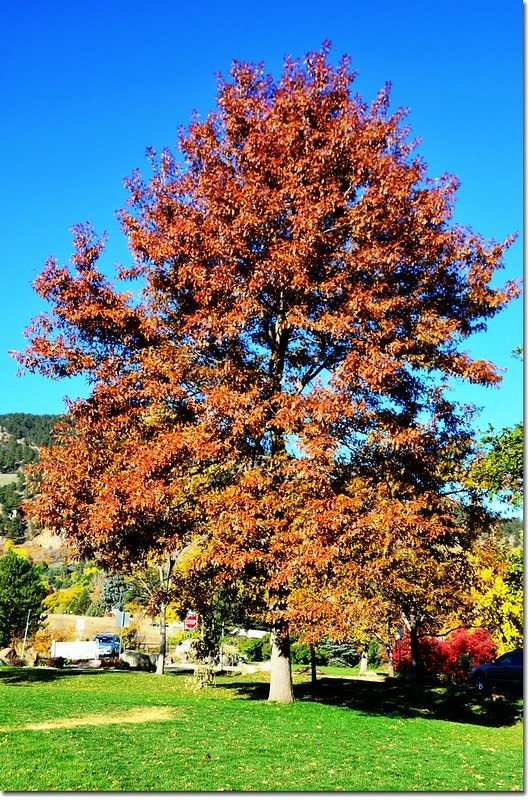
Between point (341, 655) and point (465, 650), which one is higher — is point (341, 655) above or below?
below

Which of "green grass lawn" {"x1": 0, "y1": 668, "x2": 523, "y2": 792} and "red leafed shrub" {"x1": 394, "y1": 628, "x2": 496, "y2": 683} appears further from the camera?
"red leafed shrub" {"x1": 394, "y1": 628, "x2": 496, "y2": 683}

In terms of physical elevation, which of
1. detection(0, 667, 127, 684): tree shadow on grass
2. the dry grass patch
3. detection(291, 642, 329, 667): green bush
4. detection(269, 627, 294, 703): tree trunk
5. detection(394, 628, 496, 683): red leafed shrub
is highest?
detection(269, 627, 294, 703): tree trunk

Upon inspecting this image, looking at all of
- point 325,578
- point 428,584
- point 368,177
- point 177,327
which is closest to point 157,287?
point 177,327

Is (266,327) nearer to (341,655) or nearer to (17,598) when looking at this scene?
(341,655)

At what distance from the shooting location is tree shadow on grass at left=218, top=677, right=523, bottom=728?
15633 millimetres

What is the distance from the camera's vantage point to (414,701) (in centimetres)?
1752

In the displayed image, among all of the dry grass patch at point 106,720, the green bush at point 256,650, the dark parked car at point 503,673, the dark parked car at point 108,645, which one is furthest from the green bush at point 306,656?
the dry grass patch at point 106,720

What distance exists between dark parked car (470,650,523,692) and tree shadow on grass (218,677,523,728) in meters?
0.98

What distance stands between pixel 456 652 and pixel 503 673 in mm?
Answer: 9494

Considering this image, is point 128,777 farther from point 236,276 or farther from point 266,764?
point 236,276

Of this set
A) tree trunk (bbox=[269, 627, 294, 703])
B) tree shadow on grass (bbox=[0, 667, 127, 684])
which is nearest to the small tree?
tree shadow on grass (bbox=[0, 667, 127, 684])

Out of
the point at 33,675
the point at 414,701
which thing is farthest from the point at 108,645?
the point at 414,701

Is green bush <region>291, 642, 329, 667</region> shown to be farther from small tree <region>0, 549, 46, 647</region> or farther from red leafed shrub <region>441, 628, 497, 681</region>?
small tree <region>0, 549, 46, 647</region>

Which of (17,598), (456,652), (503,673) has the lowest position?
(456,652)
